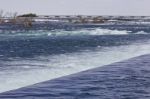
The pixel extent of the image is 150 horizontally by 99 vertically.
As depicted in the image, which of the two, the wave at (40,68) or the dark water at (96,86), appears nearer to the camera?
the dark water at (96,86)

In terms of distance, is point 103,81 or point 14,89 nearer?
point 14,89

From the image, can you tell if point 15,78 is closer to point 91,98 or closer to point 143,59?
point 91,98

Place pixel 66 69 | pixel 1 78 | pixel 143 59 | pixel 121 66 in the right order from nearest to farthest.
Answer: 1. pixel 1 78
2. pixel 66 69
3. pixel 121 66
4. pixel 143 59

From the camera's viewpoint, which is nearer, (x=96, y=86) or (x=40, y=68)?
(x=96, y=86)

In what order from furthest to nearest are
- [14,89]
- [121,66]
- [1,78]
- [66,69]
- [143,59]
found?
[143,59] → [121,66] → [66,69] → [1,78] → [14,89]

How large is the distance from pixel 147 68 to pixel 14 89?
34.3 ft

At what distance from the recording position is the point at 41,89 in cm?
2072

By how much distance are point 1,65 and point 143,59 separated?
1006cm

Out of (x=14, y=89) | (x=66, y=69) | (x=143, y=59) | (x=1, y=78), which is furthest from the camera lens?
(x=143, y=59)

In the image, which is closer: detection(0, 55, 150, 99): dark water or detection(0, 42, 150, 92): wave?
detection(0, 55, 150, 99): dark water

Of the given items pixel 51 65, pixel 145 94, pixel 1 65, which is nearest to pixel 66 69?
pixel 51 65

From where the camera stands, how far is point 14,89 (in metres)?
20.5

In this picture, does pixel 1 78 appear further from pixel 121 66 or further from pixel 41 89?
pixel 121 66

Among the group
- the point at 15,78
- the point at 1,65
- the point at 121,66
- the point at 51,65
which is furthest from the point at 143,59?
the point at 15,78
